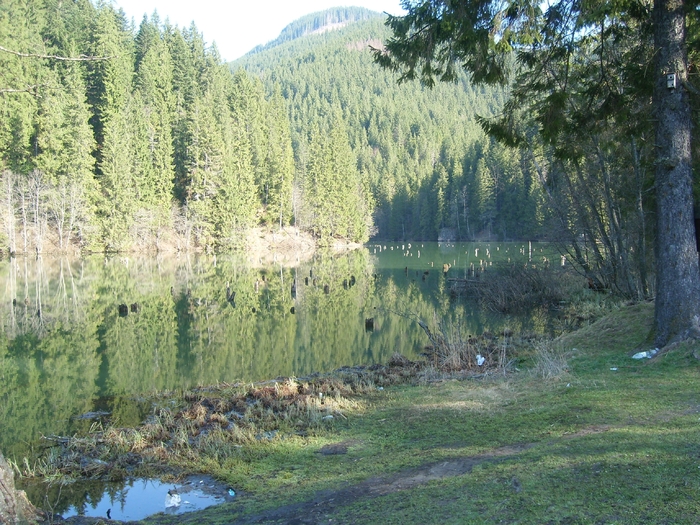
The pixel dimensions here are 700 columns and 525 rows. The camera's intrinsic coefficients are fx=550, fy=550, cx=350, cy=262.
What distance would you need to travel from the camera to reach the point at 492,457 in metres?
5.34

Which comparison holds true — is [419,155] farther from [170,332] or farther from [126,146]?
[170,332]

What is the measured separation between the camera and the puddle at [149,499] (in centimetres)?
575

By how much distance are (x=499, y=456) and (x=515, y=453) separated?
0.16m

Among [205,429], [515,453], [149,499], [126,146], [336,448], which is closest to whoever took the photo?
[515,453]

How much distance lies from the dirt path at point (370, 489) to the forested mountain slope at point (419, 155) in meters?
29.7

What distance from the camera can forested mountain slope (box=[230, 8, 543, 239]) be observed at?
82.3 m

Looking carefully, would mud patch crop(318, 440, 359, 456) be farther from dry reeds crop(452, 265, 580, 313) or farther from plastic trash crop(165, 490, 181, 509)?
dry reeds crop(452, 265, 580, 313)

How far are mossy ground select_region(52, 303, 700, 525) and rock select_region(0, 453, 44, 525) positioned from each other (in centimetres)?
131

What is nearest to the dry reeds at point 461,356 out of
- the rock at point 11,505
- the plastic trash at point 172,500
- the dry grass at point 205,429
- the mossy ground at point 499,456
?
the dry grass at point 205,429

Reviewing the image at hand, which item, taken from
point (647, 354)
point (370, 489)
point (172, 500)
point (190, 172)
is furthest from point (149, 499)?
point (190, 172)

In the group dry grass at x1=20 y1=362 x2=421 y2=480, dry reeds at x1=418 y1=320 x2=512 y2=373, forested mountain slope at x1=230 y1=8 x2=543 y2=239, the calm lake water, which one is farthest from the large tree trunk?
forested mountain slope at x1=230 y1=8 x2=543 y2=239

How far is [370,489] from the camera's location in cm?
505

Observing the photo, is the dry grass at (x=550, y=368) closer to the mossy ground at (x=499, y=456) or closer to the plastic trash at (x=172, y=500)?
the mossy ground at (x=499, y=456)

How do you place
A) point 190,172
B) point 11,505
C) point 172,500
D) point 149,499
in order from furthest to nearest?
point 190,172
point 149,499
point 172,500
point 11,505
